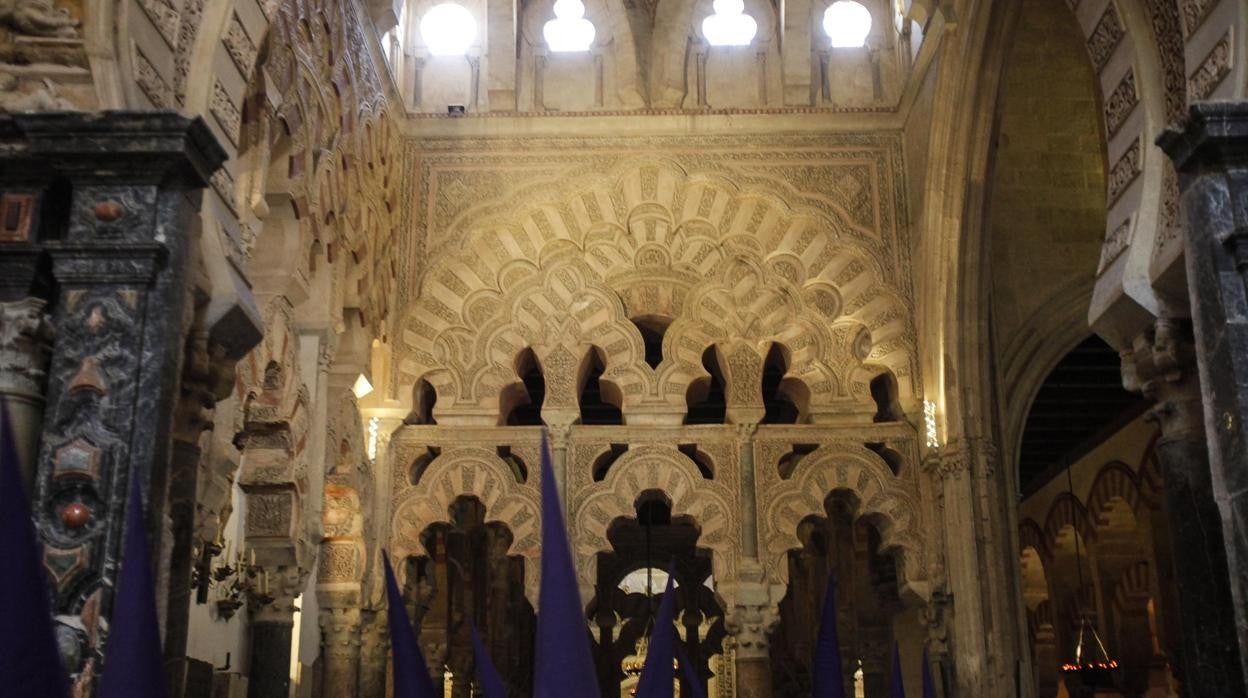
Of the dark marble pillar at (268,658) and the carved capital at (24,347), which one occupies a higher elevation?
the carved capital at (24,347)

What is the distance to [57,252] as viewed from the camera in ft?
15.7

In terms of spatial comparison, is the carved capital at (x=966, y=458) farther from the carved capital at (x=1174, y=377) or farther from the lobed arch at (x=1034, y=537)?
the lobed arch at (x=1034, y=537)

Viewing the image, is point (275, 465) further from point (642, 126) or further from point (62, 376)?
point (642, 126)

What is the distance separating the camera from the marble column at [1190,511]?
208 inches

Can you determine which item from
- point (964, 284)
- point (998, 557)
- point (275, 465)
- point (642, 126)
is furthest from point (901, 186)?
point (275, 465)

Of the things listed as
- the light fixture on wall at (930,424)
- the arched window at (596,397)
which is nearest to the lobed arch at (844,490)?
the light fixture on wall at (930,424)

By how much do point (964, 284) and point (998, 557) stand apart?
2149 mm

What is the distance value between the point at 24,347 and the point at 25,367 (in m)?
0.07

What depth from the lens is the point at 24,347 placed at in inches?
185

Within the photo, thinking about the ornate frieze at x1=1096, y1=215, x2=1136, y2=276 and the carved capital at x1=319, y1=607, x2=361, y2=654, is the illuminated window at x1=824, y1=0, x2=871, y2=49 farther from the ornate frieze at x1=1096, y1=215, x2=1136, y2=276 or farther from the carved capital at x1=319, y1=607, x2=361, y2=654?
the carved capital at x1=319, y1=607, x2=361, y2=654

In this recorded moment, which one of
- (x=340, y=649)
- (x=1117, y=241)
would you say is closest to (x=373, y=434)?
(x=340, y=649)

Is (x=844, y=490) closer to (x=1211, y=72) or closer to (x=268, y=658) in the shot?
(x=268, y=658)

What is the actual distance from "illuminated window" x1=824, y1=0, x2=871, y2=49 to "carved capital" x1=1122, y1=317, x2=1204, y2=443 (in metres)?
6.71

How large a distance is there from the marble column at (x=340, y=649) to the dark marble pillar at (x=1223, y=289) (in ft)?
21.7
